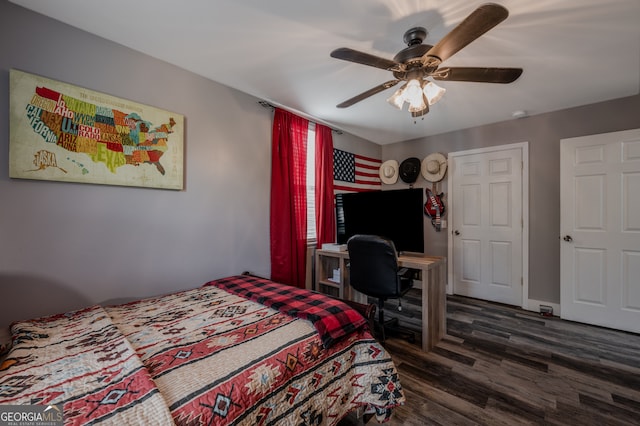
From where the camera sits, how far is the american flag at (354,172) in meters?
3.68

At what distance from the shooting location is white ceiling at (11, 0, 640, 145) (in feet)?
4.95

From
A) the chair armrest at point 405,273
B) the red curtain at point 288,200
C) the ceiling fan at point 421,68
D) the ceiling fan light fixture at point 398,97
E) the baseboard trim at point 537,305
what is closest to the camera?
the ceiling fan at point 421,68

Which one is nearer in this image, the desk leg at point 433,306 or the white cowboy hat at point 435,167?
the desk leg at point 433,306

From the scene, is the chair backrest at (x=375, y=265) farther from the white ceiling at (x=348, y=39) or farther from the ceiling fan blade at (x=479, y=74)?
the white ceiling at (x=348, y=39)

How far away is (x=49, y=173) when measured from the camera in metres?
1.57

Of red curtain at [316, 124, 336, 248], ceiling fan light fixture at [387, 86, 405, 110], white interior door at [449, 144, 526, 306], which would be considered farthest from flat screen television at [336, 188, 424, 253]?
white interior door at [449, 144, 526, 306]

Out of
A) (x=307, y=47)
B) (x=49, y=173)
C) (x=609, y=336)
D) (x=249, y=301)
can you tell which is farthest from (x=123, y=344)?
(x=609, y=336)

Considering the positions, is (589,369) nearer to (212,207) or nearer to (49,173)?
(212,207)

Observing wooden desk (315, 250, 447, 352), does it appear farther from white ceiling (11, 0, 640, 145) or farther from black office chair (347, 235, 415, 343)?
white ceiling (11, 0, 640, 145)

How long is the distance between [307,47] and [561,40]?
181 centimetres

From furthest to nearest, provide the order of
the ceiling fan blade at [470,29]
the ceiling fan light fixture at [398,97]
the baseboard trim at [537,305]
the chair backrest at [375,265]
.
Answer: the baseboard trim at [537,305], the chair backrest at [375,265], the ceiling fan light fixture at [398,97], the ceiling fan blade at [470,29]

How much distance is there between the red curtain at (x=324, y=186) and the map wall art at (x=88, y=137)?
5.44 feet

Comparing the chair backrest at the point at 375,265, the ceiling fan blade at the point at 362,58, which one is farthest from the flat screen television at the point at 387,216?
the ceiling fan blade at the point at 362,58

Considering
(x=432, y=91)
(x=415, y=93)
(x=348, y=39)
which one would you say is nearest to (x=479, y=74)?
(x=432, y=91)
